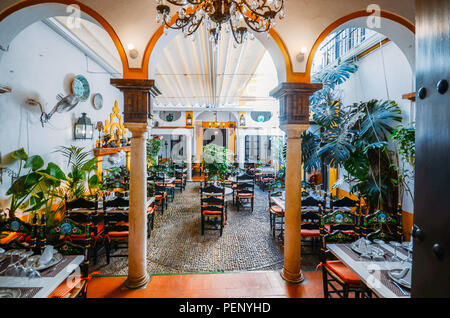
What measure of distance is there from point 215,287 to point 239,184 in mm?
3312

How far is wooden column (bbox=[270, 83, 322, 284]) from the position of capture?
2918mm

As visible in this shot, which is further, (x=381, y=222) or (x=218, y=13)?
(x=381, y=222)

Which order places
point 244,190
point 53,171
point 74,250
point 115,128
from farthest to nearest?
point 115,128
point 244,190
point 53,171
point 74,250

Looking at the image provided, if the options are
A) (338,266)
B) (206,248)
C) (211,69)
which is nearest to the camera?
(338,266)

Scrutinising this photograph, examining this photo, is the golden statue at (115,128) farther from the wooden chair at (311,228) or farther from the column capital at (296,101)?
the wooden chair at (311,228)

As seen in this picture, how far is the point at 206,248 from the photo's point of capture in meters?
4.11

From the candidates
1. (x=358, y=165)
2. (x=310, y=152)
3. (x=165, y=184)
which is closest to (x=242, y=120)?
(x=165, y=184)

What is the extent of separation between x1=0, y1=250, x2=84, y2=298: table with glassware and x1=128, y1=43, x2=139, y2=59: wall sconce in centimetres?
239

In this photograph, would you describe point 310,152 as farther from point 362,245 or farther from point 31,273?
point 31,273

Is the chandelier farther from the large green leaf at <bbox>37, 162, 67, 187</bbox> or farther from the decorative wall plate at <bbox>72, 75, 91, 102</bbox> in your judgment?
the decorative wall plate at <bbox>72, 75, 91, 102</bbox>

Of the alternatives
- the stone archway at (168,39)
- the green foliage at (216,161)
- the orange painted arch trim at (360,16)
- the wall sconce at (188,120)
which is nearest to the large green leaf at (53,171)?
the stone archway at (168,39)

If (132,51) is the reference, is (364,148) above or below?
below

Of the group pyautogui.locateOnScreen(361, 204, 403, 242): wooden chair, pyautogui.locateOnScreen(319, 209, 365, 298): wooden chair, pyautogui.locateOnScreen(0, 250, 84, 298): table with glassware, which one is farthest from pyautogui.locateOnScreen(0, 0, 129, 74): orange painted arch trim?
pyautogui.locateOnScreen(361, 204, 403, 242): wooden chair
